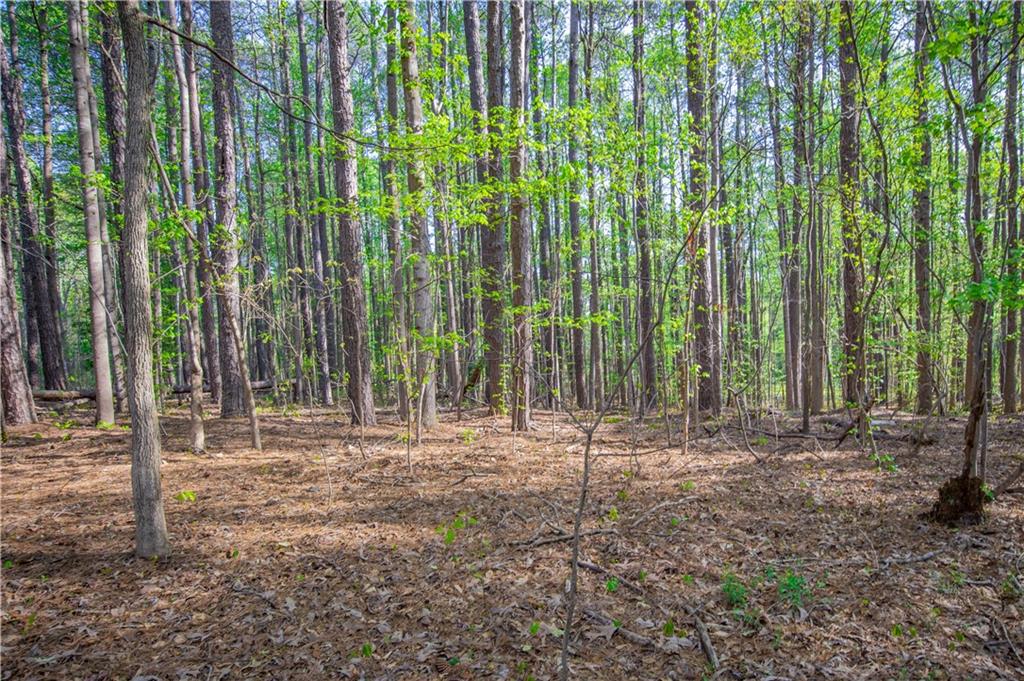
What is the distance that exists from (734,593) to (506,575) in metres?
1.60

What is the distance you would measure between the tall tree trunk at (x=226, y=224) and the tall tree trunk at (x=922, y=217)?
7.86 metres

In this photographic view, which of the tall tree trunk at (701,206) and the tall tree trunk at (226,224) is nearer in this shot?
the tall tree trunk at (226,224)

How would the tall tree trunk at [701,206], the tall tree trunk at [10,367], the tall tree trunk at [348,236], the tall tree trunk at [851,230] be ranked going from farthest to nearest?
1. the tall tree trunk at [10,367]
2. the tall tree trunk at [348,236]
3. the tall tree trunk at [701,206]
4. the tall tree trunk at [851,230]

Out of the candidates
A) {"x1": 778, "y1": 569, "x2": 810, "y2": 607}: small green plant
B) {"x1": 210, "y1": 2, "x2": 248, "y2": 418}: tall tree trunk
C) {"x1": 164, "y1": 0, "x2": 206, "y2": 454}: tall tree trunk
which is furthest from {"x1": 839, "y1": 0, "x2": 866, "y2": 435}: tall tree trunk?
{"x1": 164, "y1": 0, "x2": 206, "y2": 454}: tall tree trunk

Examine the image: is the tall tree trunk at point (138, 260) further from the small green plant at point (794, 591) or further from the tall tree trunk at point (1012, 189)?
the tall tree trunk at point (1012, 189)

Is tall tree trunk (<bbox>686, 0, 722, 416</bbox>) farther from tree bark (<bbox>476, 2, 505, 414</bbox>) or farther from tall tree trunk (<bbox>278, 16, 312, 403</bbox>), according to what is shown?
tall tree trunk (<bbox>278, 16, 312, 403</bbox>)

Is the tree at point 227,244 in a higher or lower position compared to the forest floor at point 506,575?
higher

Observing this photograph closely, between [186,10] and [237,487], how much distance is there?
8.40 metres

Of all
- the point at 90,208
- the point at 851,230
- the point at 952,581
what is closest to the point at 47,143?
the point at 90,208

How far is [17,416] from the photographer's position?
9125mm

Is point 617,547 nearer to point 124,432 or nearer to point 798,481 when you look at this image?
point 798,481

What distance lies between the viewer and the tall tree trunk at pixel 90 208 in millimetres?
8164

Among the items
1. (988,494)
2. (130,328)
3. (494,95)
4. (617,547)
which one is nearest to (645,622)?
(617,547)

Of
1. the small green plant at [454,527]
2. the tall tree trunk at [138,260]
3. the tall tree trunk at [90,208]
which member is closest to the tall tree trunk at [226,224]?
the tall tree trunk at [90,208]
